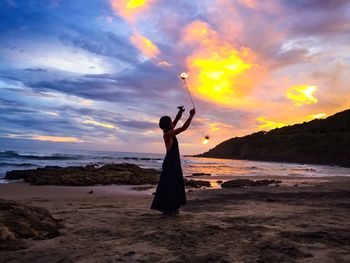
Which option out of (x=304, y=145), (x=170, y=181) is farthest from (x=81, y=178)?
(x=304, y=145)

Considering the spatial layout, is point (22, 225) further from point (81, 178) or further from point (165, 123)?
point (81, 178)

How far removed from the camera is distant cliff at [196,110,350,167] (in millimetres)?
70312

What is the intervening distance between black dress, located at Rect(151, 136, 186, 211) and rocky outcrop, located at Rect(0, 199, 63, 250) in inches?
83.7

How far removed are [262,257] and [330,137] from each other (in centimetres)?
8055

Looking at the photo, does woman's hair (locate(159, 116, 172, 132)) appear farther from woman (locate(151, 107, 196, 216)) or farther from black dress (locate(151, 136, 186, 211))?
black dress (locate(151, 136, 186, 211))

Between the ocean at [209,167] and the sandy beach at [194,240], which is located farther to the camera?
the ocean at [209,167]

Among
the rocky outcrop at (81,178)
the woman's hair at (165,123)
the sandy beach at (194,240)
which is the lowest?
the sandy beach at (194,240)

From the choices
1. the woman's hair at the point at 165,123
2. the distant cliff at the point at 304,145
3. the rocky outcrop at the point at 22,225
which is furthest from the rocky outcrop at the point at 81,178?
the distant cliff at the point at 304,145

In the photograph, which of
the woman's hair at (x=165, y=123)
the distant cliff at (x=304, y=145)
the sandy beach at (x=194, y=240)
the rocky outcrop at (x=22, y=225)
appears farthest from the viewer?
the distant cliff at (x=304, y=145)

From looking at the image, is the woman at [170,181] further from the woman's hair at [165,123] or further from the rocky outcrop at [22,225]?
the rocky outcrop at [22,225]

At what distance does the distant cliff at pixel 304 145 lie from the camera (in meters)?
70.3

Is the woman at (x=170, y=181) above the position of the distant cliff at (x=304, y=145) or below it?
below

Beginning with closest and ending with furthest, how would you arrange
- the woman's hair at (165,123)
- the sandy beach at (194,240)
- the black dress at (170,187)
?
the sandy beach at (194,240)
the black dress at (170,187)
the woman's hair at (165,123)

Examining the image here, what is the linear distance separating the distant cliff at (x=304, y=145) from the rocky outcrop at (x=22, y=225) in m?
57.8
